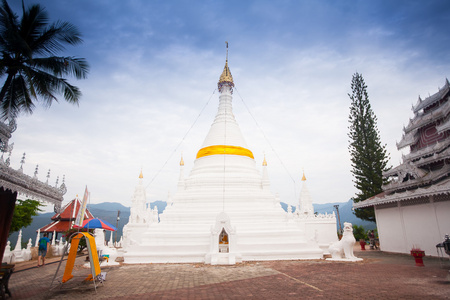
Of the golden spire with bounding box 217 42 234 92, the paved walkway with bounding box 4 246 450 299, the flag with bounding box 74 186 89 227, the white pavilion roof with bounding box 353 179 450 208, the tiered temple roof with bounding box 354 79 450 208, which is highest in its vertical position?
the golden spire with bounding box 217 42 234 92

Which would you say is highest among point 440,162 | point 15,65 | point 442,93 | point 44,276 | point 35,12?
point 442,93

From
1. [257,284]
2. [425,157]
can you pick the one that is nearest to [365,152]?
[425,157]

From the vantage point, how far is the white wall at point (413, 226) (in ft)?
42.5

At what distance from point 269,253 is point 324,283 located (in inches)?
239

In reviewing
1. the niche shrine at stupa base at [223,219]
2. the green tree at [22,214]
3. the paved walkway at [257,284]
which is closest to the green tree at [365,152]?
the niche shrine at stupa base at [223,219]

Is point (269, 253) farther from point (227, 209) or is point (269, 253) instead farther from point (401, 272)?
point (401, 272)

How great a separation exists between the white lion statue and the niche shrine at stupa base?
3.90ft

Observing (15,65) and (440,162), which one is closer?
(15,65)

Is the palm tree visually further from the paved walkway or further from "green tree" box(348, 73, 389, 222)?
"green tree" box(348, 73, 389, 222)

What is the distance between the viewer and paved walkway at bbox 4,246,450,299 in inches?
263

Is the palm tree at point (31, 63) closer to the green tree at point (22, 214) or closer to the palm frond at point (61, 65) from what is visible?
the palm frond at point (61, 65)

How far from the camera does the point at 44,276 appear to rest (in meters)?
10.3

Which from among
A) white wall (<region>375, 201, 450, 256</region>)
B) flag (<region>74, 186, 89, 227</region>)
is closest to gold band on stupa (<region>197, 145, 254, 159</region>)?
white wall (<region>375, 201, 450, 256</region>)

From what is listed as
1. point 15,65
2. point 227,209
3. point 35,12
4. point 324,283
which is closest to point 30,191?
point 15,65
